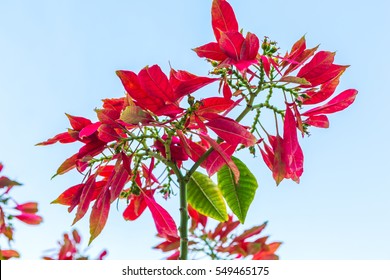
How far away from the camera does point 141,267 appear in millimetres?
1222

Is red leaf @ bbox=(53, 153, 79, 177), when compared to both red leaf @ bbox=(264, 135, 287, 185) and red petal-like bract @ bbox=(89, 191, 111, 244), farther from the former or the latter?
red leaf @ bbox=(264, 135, 287, 185)

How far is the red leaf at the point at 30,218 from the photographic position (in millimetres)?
2164

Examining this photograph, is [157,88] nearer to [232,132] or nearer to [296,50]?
[232,132]

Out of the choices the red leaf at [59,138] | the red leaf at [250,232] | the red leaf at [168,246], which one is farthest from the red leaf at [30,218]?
the red leaf at [59,138]

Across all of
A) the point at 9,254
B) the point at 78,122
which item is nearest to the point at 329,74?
the point at 78,122

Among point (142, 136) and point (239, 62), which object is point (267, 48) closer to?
point (239, 62)

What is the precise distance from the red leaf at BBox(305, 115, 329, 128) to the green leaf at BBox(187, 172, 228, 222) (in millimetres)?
258

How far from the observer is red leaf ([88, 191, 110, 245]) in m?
1.05

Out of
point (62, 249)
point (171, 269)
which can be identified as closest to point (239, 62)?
point (171, 269)

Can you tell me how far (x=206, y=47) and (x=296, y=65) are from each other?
19cm

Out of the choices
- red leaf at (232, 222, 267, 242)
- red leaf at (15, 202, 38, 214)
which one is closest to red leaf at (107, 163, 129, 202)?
red leaf at (232, 222, 267, 242)

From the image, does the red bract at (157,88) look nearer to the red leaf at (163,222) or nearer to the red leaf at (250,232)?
the red leaf at (163,222)

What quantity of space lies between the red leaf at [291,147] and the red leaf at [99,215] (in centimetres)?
37

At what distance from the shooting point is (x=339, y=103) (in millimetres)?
1129
